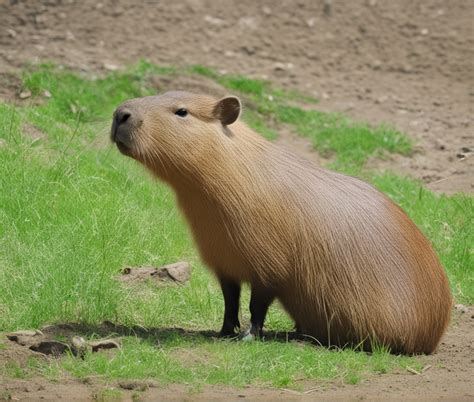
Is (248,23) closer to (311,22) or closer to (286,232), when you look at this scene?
(311,22)

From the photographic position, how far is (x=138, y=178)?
29.2 ft

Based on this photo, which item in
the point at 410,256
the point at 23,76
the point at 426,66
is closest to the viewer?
the point at 410,256

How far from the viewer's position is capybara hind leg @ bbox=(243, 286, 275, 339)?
6.45 meters

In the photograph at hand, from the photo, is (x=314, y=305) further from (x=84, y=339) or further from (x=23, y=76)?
(x=23, y=76)

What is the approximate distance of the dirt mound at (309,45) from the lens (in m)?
11.9

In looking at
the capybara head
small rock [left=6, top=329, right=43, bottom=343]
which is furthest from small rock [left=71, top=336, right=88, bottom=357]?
the capybara head

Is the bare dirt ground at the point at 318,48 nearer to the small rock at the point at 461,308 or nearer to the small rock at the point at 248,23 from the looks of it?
the small rock at the point at 248,23

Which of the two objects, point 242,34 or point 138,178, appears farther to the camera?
point 242,34

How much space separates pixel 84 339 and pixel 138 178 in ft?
9.40

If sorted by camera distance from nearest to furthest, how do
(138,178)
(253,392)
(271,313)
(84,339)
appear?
(253,392) → (84,339) → (271,313) → (138,178)

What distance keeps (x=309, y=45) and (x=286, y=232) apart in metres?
6.95

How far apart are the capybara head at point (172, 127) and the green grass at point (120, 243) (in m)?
0.43

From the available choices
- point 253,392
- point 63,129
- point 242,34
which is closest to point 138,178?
point 63,129

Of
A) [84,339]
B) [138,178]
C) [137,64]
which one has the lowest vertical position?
[84,339]
